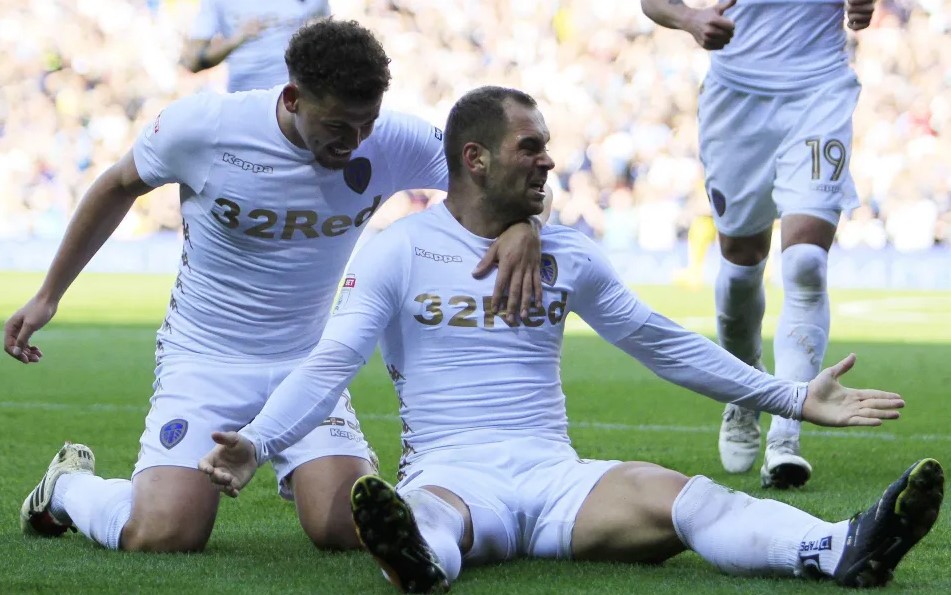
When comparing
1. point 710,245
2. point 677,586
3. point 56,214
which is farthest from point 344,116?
point 56,214

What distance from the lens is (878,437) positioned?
22.2 feet

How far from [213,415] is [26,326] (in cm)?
60

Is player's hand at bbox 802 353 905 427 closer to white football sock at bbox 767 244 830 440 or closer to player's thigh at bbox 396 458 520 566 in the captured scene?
player's thigh at bbox 396 458 520 566

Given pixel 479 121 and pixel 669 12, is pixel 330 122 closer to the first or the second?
pixel 479 121

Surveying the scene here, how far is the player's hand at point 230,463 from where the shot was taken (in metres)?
3.19

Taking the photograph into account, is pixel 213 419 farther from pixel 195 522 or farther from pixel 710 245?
pixel 710 245

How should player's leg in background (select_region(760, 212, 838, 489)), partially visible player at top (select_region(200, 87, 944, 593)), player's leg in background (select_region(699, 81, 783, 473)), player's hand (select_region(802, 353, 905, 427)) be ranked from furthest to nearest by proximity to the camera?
player's leg in background (select_region(699, 81, 783, 473)) → player's leg in background (select_region(760, 212, 838, 489)) → player's hand (select_region(802, 353, 905, 427)) → partially visible player at top (select_region(200, 87, 944, 593))

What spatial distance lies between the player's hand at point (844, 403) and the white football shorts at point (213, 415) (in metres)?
1.51

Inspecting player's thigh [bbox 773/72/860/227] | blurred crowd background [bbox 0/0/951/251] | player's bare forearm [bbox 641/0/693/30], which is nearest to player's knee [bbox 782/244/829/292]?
player's thigh [bbox 773/72/860/227]

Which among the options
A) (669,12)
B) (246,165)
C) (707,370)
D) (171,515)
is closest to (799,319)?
(669,12)

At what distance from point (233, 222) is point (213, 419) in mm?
597

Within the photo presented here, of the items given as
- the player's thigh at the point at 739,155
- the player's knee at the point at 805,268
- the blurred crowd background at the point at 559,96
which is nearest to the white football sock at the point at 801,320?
the player's knee at the point at 805,268

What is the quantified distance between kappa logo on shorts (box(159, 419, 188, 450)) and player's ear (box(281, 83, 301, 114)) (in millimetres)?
1005

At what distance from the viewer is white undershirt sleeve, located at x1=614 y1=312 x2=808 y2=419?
362cm
